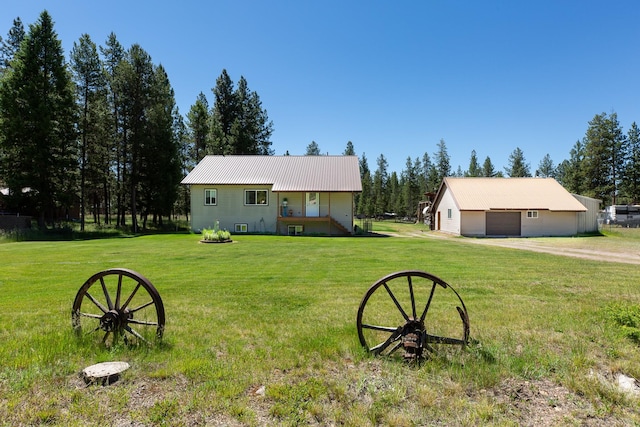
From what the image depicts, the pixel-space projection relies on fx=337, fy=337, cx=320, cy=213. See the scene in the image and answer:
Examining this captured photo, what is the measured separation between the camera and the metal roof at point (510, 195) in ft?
89.1

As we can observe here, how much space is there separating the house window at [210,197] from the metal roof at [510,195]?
64.4 ft

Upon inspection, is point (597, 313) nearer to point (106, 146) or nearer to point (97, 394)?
point (97, 394)

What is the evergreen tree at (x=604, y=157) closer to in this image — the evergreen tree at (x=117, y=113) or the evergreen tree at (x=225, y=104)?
the evergreen tree at (x=225, y=104)

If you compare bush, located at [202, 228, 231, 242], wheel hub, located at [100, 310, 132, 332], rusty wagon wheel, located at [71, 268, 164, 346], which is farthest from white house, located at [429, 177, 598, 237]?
wheel hub, located at [100, 310, 132, 332]

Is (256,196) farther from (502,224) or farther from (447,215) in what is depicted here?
(502,224)

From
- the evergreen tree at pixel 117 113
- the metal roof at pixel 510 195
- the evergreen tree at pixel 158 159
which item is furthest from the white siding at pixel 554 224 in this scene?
the evergreen tree at pixel 117 113

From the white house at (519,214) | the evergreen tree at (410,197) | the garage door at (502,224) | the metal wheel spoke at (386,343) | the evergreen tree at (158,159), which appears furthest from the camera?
the evergreen tree at (410,197)

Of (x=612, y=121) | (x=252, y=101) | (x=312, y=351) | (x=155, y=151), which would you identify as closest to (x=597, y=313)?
(x=312, y=351)

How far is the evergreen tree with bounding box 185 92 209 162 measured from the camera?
4481 cm

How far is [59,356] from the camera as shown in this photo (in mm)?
3953

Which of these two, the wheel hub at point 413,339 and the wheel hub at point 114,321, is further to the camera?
the wheel hub at point 114,321

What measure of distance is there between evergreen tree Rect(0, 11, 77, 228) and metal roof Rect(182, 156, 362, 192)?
29.8ft

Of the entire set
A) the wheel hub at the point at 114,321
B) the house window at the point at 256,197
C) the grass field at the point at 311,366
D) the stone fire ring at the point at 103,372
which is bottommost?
the grass field at the point at 311,366

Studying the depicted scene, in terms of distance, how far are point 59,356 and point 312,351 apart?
2971 mm
